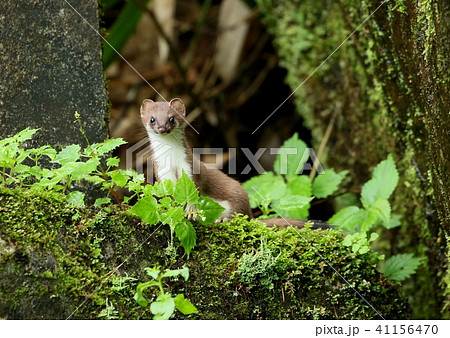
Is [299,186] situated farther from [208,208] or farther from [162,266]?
[162,266]

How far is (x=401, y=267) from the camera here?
11.8ft

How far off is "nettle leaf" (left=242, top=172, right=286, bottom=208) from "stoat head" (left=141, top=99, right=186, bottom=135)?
2.42ft

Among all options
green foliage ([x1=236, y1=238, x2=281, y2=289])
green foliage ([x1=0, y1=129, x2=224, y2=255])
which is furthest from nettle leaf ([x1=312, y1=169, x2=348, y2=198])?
green foliage ([x1=0, y1=129, x2=224, y2=255])

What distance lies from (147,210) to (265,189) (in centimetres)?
135

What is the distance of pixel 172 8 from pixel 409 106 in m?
4.69

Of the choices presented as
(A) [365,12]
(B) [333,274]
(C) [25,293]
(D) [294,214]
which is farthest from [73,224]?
(A) [365,12]

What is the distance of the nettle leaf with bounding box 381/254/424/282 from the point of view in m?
3.53

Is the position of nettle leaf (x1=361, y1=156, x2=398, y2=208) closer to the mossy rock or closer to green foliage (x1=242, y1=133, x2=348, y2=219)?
green foliage (x1=242, y1=133, x2=348, y2=219)

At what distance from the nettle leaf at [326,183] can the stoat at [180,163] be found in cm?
51

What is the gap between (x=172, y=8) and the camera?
7746 millimetres

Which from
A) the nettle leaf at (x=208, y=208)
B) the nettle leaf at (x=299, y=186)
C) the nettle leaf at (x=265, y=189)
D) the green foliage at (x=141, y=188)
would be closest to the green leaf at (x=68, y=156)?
the green foliage at (x=141, y=188)

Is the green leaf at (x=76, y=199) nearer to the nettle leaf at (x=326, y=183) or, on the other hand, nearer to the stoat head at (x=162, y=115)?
the stoat head at (x=162, y=115)

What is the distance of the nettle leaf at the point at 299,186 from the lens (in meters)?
4.10

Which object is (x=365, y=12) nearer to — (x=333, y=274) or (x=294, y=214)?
(x=294, y=214)
